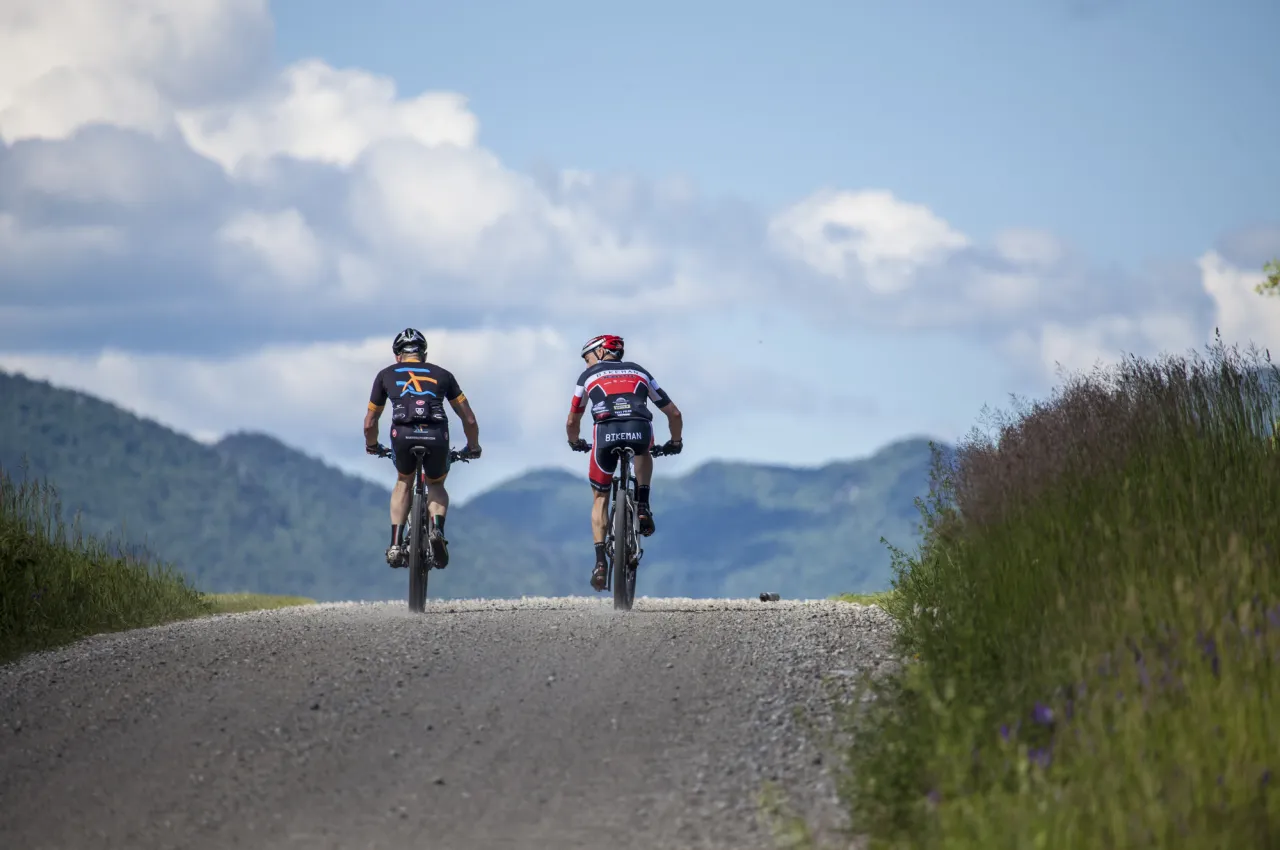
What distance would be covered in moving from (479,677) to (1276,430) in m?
5.94

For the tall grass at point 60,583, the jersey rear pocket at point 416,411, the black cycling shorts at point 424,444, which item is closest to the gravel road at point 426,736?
the tall grass at point 60,583

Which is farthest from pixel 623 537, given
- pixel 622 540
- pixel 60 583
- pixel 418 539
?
pixel 60 583

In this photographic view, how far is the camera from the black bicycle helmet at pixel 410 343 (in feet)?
50.3

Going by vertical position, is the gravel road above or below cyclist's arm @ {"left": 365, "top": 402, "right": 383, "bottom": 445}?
below

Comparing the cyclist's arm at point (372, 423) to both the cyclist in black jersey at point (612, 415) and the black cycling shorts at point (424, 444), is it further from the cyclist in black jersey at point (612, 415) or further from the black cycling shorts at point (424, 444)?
the cyclist in black jersey at point (612, 415)

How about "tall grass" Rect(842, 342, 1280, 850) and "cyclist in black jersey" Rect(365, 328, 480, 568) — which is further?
"cyclist in black jersey" Rect(365, 328, 480, 568)

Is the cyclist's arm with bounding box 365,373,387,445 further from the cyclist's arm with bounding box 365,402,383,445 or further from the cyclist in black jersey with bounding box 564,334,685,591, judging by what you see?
the cyclist in black jersey with bounding box 564,334,685,591

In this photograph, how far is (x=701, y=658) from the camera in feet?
35.1

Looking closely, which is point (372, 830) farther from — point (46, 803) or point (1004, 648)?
point (1004, 648)

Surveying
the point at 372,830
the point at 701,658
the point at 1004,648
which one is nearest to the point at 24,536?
the point at 701,658

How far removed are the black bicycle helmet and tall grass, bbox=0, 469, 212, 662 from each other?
383 cm

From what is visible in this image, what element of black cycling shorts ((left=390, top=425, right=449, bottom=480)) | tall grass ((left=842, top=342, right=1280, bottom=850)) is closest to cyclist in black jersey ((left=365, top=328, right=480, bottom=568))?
black cycling shorts ((left=390, top=425, right=449, bottom=480))

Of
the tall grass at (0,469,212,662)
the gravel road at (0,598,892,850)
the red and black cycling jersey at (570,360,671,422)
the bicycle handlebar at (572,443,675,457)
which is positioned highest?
the red and black cycling jersey at (570,360,671,422)

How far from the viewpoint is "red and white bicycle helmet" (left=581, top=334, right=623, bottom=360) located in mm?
15102
